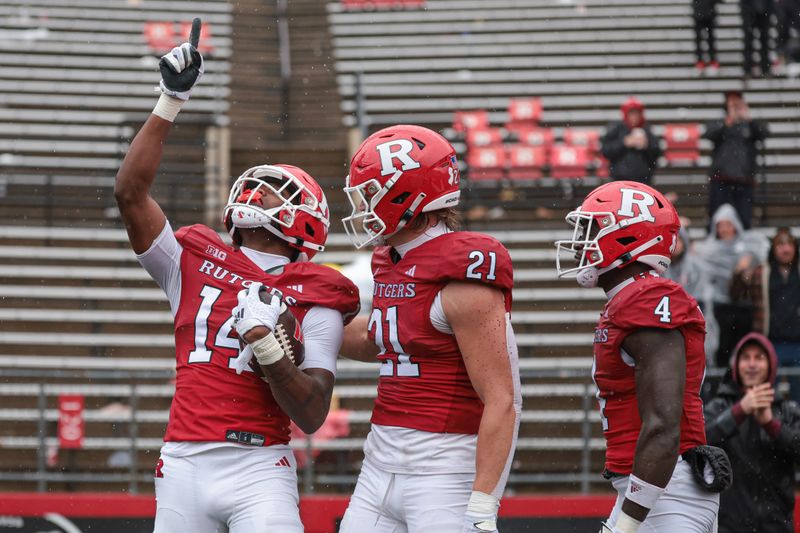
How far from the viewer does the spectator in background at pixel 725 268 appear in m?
9.57

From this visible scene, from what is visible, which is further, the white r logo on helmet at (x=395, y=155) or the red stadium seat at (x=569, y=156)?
the red stadium seat at (x=569, y=156)

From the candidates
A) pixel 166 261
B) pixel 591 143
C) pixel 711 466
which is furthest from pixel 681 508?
pixel 591 143

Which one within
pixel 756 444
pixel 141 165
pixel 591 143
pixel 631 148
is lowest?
pixel 756 444

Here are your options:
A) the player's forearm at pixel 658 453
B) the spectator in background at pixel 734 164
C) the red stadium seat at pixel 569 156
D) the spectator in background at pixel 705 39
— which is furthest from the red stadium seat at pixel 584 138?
the player's forearm at pixel 658 453

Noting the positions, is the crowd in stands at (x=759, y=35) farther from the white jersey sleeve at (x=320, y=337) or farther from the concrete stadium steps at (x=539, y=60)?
the white jersey sleeve at (x=320, y=337)

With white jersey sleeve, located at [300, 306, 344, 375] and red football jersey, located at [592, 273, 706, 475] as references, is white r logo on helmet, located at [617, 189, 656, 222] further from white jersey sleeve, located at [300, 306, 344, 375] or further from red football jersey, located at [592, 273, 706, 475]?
white jersey sleeve, located at [300, 306, 344, 375]

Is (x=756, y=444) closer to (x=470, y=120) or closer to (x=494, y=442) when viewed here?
(x=494, y=442)

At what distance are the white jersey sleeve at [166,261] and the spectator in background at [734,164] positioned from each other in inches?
305

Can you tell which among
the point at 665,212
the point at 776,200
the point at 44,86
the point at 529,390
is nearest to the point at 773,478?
the point at 665,212

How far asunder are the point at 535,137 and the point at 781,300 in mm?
5827

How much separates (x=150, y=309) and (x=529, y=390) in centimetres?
440

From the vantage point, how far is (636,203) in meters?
4.28

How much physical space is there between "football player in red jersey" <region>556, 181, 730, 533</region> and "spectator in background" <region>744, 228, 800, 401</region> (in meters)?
5.40

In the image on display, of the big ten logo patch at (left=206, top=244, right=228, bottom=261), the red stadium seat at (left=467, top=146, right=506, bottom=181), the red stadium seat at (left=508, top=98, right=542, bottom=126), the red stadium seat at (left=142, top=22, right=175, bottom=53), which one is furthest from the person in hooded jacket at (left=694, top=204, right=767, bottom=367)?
the red stadium seat at (left=142, top=22, right=175, bottom=53)
